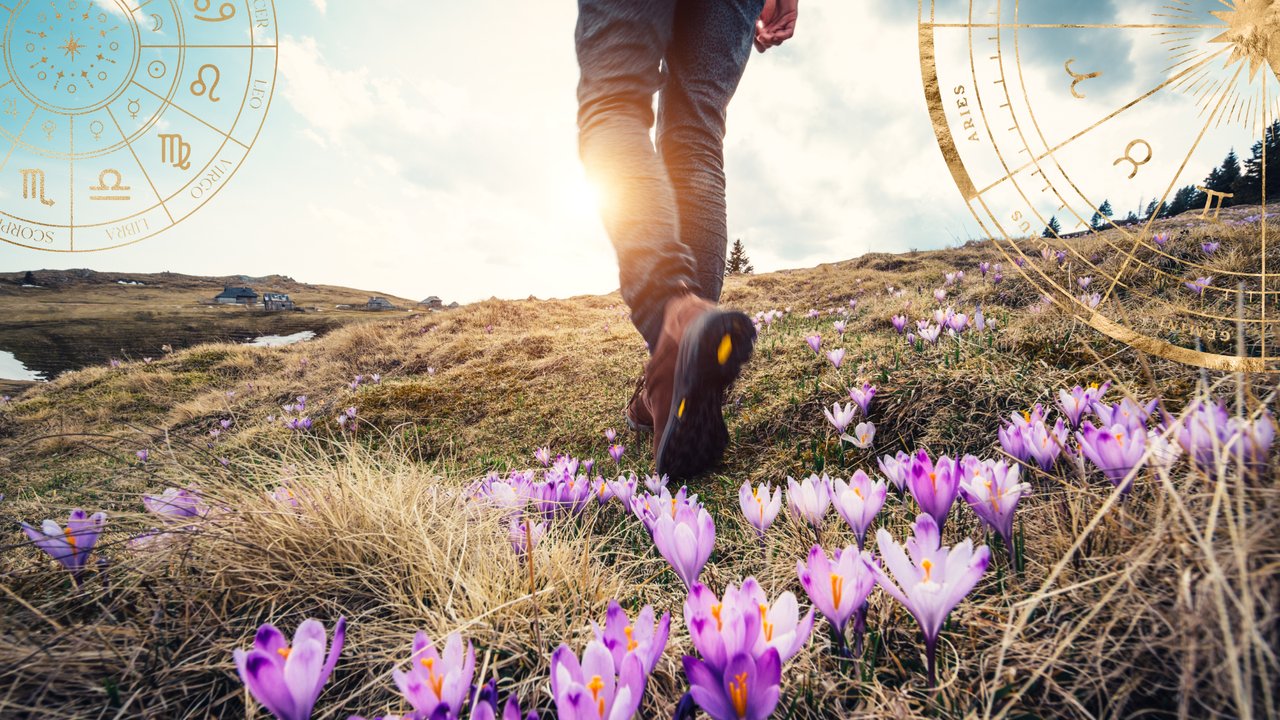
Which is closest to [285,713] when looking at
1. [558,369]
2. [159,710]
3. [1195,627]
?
[159,710]

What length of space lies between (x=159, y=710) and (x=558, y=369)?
4658 millimetres

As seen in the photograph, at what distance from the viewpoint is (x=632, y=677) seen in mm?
610

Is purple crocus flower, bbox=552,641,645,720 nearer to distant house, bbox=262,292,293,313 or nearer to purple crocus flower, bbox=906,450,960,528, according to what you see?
purple crocus flower, bbox=906,450,960,528

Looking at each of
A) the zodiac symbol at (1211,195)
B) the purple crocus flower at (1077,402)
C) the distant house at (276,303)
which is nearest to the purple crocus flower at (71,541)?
the purple crocus flower at (1077,402)

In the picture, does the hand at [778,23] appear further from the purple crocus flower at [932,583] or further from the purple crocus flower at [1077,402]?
the purple crocus flower at [932,583]

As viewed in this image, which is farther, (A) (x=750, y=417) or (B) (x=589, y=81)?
(A) (x=750, y=417)

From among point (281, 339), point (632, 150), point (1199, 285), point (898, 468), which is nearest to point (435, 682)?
point (898, 468)

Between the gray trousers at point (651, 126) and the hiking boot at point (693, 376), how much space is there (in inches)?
5.5

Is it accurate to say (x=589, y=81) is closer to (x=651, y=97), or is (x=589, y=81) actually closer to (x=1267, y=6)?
(x=651, y=97)

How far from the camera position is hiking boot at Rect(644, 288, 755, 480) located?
1297 mm

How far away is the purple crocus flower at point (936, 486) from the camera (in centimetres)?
99

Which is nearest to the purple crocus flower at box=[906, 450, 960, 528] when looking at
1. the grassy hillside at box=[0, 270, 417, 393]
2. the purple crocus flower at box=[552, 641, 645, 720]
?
the purple crocus flower at box=[552, 641, 645, 720]

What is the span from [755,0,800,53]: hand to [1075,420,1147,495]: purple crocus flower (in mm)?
2454

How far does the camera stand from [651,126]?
183 centimetres
